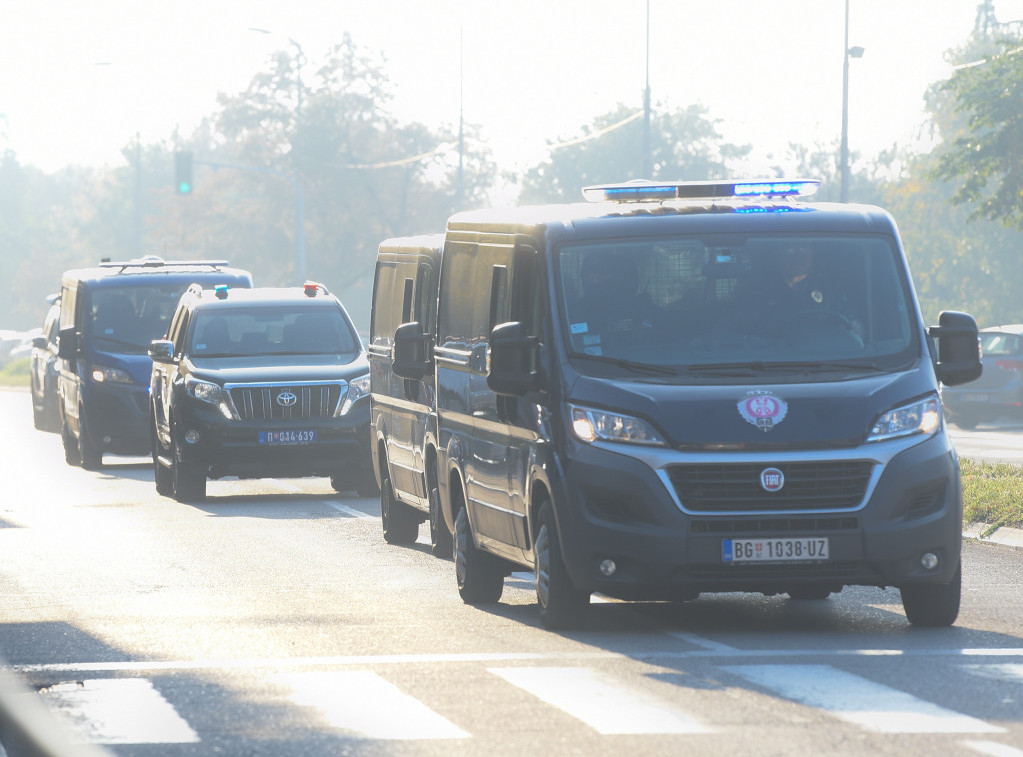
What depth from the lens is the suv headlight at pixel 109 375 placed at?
25.8 metres

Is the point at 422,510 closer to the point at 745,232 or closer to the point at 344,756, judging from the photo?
the point at 745,232

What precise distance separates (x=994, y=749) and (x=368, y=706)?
2371 millimetres

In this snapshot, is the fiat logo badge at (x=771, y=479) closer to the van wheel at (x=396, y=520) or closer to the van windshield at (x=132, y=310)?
the van wheel at (x=396, y=520)

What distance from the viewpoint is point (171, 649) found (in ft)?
33.4

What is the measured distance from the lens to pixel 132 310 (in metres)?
26.4

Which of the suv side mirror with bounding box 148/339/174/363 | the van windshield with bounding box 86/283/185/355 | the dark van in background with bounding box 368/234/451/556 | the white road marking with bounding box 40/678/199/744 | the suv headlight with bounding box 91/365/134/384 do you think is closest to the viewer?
the white road marking with bounding box 40/678/199/744

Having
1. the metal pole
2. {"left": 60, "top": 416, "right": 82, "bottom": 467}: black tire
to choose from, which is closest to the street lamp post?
the metal pole

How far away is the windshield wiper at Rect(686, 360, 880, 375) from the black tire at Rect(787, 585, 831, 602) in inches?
39.6

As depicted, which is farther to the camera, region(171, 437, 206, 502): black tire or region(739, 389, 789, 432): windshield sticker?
region(171, 437, 206, 502): black tire

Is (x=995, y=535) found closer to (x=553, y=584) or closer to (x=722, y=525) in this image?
(x=553, y=584)

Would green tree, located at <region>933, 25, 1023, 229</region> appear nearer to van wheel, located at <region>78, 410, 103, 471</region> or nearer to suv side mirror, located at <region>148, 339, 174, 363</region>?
van wheel, located at <region>78, 410, 103, 471</region>

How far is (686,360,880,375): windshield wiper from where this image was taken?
10.4 meters

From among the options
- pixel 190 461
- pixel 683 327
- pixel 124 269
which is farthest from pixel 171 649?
pixel 124 269

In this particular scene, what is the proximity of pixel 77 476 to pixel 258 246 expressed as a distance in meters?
70.6
